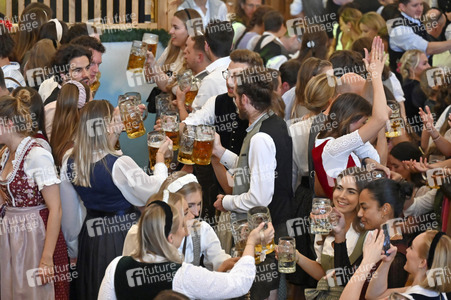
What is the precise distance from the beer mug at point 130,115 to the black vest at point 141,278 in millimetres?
1119

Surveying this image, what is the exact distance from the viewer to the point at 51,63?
4.90 meters

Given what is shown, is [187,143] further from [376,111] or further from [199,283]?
[199,283]

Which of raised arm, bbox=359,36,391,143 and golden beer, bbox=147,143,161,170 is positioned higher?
raised arm, bbox=359,36,391,143

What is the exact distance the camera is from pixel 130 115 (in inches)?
152

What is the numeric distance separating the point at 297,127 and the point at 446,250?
4.55ft

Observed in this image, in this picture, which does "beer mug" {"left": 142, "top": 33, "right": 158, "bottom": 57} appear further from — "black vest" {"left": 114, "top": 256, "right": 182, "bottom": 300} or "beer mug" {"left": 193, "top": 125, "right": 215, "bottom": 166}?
"black vest" {"left": 114, "top": 256, "right": 182, "bottom": 300}

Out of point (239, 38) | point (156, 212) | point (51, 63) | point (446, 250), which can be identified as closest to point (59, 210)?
point (156, 212)

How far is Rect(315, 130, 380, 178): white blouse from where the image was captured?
3.73 m

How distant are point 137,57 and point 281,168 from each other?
1491 millimetres

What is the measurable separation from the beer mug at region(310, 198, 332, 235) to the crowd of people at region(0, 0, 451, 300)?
0.01 m

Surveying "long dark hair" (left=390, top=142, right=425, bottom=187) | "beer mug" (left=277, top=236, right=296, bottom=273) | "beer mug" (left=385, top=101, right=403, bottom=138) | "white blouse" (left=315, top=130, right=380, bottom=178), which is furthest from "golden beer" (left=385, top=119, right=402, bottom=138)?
"beer mug" (left=277, top=236, right=296, bottom=273)

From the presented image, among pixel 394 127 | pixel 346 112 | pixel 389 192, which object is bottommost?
pixel 389 192

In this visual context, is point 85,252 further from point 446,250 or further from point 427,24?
point 427,24

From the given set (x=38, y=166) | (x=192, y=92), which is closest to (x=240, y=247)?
(x=38, y=166)
